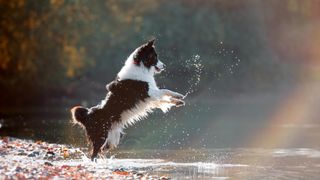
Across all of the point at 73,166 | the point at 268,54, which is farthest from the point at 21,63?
the point at 73,166

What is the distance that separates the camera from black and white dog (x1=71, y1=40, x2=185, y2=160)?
15.9 m

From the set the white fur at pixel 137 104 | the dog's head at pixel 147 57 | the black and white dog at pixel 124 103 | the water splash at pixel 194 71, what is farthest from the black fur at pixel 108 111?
the water splash at pixel 194 71

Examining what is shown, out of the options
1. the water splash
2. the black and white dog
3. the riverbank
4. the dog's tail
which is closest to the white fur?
the black and white dog

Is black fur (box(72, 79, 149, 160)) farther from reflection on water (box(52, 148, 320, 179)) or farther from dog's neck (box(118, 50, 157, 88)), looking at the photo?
reflection on water (box(52, 148, 320, 179))

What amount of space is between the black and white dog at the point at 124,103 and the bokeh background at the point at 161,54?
2098 centimetres

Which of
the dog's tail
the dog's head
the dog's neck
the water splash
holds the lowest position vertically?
the dog's tail

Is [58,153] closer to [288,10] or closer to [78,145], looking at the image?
[78,145]

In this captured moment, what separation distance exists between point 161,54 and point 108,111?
121 ft

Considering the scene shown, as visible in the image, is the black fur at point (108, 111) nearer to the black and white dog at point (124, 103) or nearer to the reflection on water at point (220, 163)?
the black and white dog at point (124, 103)

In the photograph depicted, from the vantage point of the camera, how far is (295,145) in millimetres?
20906

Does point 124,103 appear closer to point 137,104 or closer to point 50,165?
point 137,104

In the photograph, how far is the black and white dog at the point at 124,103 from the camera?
15852 mm

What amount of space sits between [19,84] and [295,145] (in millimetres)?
32653

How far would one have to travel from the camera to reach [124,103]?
1605 cm
